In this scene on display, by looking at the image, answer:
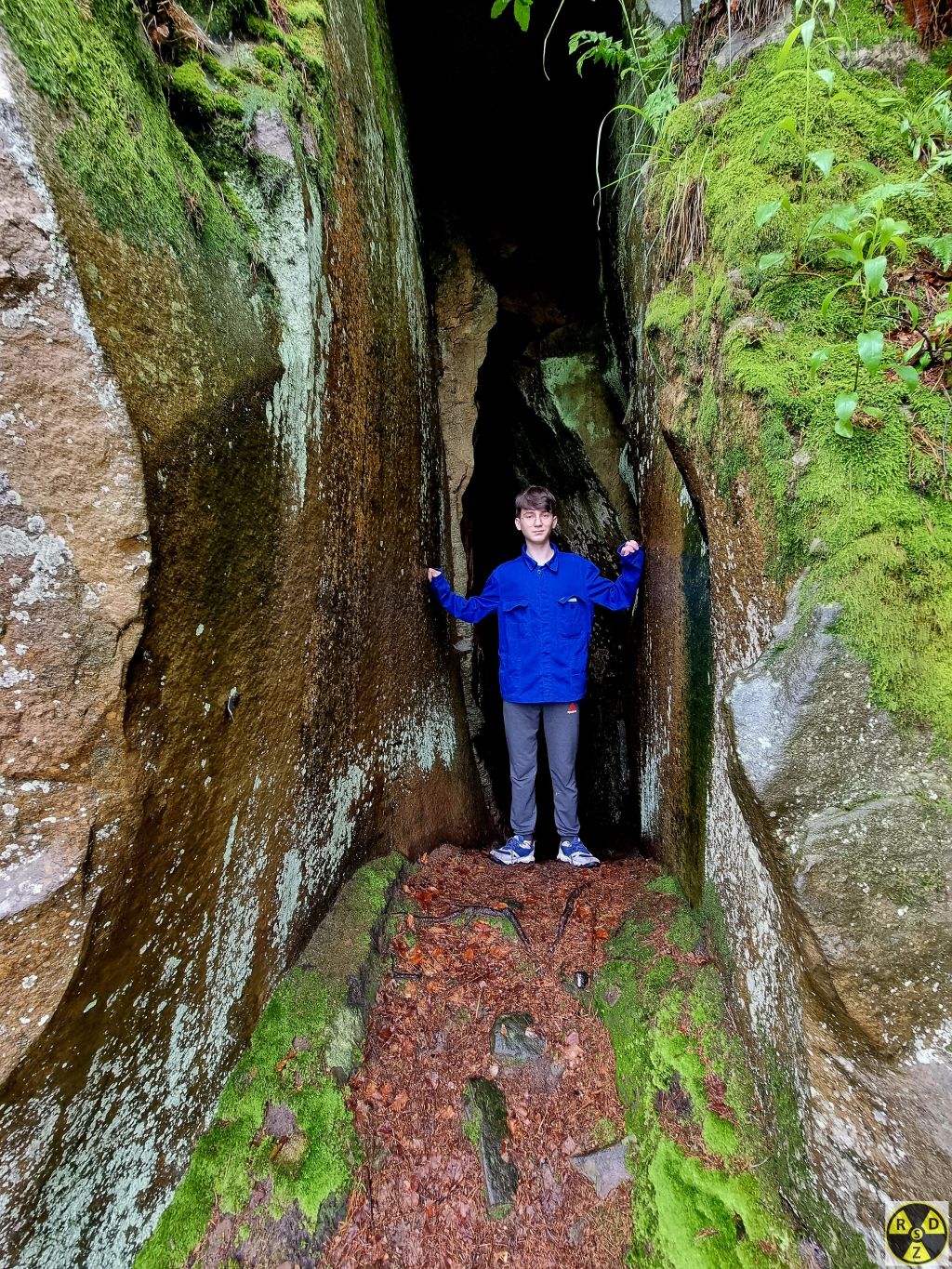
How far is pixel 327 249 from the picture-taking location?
3443mm

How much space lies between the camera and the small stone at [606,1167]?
2600mm

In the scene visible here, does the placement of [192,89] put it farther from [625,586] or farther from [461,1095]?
[461,1095]

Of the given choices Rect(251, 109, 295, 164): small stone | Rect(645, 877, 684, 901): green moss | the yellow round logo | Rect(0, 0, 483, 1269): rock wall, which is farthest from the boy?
the yellow round logo

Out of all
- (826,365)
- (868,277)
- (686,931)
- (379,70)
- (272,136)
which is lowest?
(686,931)

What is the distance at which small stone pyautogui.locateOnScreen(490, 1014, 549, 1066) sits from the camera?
3.11 m

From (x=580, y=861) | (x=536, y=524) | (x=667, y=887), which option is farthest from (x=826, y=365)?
(x=580, y=861)

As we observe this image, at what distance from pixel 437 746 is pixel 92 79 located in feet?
14.1

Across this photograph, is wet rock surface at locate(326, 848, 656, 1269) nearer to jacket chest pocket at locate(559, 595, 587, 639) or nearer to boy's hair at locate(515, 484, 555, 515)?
jacket chest pocket at locate(559, 595, 587, 639)

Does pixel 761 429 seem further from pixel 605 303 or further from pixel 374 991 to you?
pixel 605 303

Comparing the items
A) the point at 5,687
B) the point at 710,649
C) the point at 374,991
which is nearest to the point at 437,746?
the point at 374,991

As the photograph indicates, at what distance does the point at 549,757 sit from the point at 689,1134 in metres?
2.77

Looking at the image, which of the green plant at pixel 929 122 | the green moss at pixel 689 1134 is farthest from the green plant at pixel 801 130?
the green moss at pixel 689 1134

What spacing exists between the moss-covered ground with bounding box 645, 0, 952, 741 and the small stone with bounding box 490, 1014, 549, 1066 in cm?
231

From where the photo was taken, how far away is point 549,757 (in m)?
5.12
